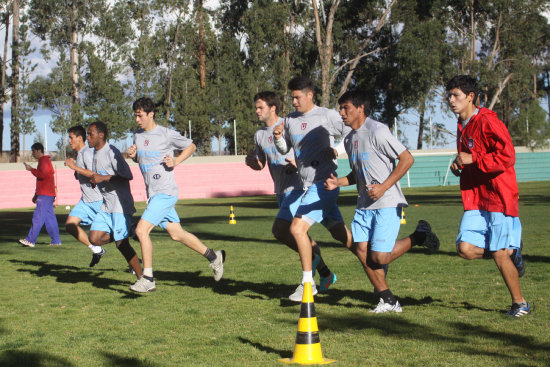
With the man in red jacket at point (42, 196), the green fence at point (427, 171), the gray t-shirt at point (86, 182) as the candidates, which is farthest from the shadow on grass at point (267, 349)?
the green fence at point (427, 171)

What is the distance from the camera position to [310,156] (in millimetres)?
7328

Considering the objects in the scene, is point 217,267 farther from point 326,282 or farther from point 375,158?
point 375,158

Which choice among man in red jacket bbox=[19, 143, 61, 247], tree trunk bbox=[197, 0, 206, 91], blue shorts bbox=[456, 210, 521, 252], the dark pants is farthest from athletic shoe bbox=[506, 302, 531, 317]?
tree trunk bbox=[197, 0, 206, 91]

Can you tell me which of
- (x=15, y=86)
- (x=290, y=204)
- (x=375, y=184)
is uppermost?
(x=15, y=86)

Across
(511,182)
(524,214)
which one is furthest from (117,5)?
(511,182)

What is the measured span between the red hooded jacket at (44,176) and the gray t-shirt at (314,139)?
805cm

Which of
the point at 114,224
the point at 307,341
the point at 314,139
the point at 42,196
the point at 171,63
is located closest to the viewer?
the point at 307,341

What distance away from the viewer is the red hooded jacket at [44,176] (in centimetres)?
1411

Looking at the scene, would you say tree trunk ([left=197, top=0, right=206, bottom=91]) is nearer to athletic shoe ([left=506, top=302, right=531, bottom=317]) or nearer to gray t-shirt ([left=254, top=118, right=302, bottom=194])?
gray t-shirt ([left=254, top=118, right=302, bottom=194])

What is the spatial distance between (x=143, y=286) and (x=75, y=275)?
257 centimetres

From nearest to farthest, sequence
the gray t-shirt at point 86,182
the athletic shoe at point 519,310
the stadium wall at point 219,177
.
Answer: the athletic shoe at point 519,310, the gray t-shirt at point 86,182, the stadium wall at point 219,177

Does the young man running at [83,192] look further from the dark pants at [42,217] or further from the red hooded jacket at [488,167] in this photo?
the red hooded jacket at [488,167]

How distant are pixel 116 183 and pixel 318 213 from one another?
2.79m

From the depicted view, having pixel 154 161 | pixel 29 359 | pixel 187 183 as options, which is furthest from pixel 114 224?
pixel 187 183
